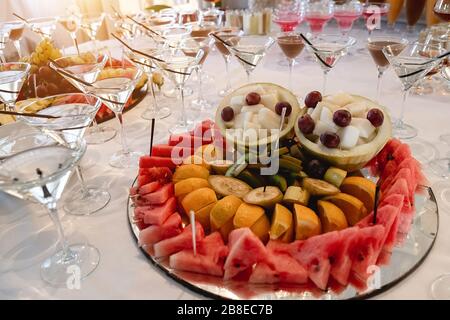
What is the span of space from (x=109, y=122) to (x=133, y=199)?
0.67 m

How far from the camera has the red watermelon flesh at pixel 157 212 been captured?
87 cm

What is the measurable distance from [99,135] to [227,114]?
61cm

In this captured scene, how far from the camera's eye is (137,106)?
5.57 ft

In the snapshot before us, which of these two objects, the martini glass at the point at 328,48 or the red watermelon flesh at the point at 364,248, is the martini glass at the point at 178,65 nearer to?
the martini glass at the point at 328,48

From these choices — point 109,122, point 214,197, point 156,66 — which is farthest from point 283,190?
point 109,122

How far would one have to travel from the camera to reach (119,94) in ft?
3.89

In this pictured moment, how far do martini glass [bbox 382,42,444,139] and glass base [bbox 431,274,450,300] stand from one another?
66 centimetres

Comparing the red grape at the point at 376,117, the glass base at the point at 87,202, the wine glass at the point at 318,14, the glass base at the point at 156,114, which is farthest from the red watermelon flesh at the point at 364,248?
the wine glass at the point at 318,14

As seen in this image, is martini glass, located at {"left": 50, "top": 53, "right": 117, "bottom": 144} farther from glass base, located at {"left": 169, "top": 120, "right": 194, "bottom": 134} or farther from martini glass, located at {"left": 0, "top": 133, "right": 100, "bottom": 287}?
martini glass, located at {"left": 0, "top": 133, "right": 100, "bottom": 287}

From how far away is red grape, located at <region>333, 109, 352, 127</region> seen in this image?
0.96 metres

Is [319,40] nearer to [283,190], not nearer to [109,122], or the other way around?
[283,190]

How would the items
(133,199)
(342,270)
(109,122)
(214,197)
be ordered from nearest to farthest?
1. (342,270)
2. (214,197)
3. (133,199)
4. (109,122)

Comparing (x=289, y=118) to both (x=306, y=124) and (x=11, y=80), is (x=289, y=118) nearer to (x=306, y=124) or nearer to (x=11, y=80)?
(x=306, y=124)

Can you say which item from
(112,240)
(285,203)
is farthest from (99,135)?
(285,203)
